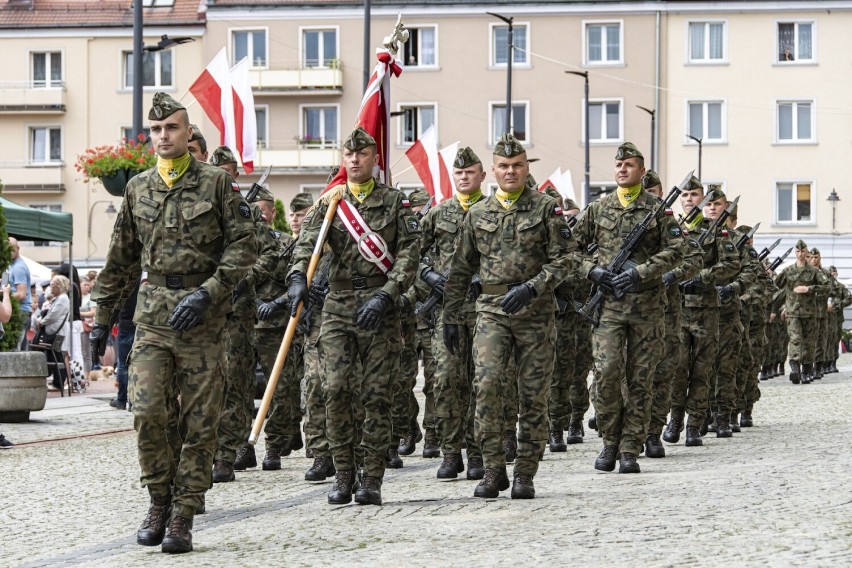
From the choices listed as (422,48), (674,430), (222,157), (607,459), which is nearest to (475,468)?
(607,459)

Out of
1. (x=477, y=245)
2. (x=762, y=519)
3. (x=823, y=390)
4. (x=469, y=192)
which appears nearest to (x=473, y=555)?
(x=762, y=519)

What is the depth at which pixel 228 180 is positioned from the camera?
336 inches

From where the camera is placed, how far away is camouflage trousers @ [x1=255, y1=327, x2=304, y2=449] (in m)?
12.3

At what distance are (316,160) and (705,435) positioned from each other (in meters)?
44.3

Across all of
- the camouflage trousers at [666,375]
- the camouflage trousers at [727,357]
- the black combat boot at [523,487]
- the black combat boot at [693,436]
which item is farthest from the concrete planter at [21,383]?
the black combat boot at [523,487]

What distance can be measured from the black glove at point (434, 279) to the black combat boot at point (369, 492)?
1966mm

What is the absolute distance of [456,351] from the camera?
10.8 metres

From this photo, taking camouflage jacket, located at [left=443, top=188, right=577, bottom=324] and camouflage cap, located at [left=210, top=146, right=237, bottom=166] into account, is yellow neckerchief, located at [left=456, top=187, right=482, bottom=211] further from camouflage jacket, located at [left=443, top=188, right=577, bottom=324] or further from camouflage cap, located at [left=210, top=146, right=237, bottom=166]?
camouflage jacket, located at [left=443, top=188, right=577, bottom=324]

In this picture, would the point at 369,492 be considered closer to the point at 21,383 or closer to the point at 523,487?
the point at 523,487

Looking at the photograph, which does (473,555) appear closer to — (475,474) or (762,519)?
(762,519)

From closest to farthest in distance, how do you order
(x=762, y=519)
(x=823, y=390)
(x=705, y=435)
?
(x=762, y=519) < (x=705, y=435) < (x=823, y=390)

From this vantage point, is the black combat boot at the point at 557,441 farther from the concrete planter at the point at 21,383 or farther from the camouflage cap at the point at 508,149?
the concrete planter at the point at 21,383

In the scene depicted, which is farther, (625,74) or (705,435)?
(625,74)

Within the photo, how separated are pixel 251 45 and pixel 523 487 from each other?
50746 millimetres
